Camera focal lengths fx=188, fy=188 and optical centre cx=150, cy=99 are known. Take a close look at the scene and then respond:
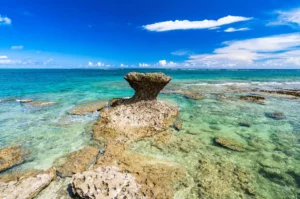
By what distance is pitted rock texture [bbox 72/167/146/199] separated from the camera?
5.96 metres

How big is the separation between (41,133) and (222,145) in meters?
11.0

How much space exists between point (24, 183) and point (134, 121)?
718cm

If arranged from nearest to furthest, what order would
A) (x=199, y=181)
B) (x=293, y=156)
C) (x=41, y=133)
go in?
1. (x=199, y=181)
2. (x=293, y=156)
3. (x=41, y=133)

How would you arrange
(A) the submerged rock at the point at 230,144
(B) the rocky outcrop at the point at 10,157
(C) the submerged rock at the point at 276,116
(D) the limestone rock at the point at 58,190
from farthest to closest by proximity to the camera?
(C) the submerged rock at the point at 276,116
(A) the submerged rock at the point at 230,144
(B) the rocky outcrop at the point at 10,157
(D) the limestone rock at the point at 58,190

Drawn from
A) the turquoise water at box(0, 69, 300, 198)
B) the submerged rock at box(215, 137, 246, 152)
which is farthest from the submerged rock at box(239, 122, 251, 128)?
the submerged rock at box(215, 137, 246, 152)

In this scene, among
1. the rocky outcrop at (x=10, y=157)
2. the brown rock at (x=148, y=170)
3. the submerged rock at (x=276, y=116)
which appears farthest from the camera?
the submerged rock at (x=276, y=116)

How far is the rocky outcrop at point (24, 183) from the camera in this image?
623cm

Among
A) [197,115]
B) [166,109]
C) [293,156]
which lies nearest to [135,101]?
[166,109]

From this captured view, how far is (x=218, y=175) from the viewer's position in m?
7.44

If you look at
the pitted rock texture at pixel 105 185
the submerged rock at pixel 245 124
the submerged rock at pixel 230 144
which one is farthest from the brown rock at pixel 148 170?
the submerged rock at pixel 245 124

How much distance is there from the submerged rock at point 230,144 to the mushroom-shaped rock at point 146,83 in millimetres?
6009

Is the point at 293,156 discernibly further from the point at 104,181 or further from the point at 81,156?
the point at 81,156

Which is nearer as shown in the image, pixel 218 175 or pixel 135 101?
pixel 218 175

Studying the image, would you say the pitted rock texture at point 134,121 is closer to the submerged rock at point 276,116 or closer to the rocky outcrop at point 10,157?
the rocky outcrop at point 10,157
